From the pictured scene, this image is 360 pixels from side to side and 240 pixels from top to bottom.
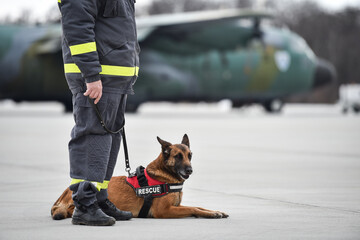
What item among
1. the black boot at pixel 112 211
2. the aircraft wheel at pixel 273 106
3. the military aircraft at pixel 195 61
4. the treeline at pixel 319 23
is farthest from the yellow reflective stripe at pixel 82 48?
the treeline at pixel 319 23

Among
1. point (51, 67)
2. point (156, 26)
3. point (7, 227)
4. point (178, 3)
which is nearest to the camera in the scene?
point (7, 227)

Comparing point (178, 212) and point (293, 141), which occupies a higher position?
point (178, 212)

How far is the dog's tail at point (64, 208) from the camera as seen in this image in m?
4.59

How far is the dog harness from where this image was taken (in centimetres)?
455

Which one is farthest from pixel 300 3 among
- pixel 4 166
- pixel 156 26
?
pixel 4 166

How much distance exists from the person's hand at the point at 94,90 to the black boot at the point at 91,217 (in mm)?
712

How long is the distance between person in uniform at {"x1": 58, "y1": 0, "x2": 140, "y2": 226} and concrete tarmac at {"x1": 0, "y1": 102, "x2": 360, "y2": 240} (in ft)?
0.72

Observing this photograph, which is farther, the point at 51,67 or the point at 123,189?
the point at 51,67

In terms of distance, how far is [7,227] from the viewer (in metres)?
4.29

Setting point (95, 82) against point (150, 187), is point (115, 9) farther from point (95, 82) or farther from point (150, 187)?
point (150, 187)

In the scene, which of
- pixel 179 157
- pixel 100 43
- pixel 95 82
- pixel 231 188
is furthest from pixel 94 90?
pixel 231 188

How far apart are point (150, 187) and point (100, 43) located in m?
1.04

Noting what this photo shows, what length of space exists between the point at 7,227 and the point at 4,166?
165 inches

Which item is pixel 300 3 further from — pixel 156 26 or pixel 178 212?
pixel 178 212
